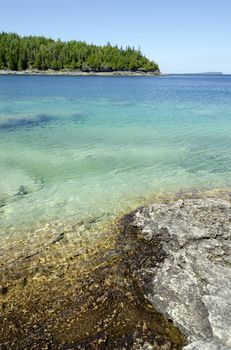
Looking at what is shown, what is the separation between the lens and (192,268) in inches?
333

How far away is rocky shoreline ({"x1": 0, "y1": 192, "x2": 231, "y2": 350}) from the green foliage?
172 m

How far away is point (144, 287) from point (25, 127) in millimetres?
23281

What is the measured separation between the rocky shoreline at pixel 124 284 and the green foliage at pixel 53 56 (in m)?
172

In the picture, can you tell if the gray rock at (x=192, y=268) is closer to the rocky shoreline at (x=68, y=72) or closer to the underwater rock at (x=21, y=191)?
the underwater rock at (x=21, y=191)

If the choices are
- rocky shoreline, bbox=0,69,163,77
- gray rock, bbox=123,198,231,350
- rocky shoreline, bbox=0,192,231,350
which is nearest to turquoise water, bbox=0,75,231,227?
rocky shoreline, bbox=0,192,231,350

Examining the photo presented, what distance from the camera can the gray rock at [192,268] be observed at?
6863 mm

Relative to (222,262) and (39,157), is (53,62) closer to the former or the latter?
(39,157)

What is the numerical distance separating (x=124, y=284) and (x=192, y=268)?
1.71 metres

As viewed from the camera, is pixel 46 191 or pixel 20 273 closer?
pixel 20 273

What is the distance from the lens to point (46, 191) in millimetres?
14773

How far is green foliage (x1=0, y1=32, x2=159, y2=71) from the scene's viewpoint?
169 meters

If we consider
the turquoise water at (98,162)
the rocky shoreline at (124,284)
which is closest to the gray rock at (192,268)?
the rocky shoreline at (124,284)

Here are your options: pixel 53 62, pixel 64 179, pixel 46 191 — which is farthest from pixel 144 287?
pixel 53 62

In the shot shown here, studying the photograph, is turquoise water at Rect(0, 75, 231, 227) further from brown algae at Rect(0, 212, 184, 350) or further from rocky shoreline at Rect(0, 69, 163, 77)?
rocky shoreline at Rect(0, 69, 163, 77)
